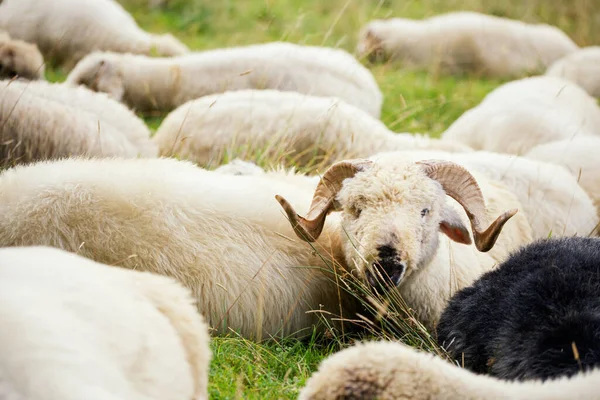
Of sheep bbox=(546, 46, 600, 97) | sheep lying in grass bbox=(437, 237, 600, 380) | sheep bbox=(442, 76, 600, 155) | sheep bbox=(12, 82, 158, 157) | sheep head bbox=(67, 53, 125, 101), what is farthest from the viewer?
sheep bbox=(546, 46, 600, 97)

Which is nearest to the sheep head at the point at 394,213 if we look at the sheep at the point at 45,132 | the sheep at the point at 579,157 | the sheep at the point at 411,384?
the sheep at the point at 411,384

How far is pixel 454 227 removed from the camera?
4.37 meters

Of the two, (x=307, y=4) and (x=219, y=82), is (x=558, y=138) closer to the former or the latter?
(x=219, y=82)

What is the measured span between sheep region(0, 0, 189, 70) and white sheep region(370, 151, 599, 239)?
463 centimetres

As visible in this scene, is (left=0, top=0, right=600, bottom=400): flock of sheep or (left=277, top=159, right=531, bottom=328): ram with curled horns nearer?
(left=0, top=0, right=600, bottom=400): flock of sheep

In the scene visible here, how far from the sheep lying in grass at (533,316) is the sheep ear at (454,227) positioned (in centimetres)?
39

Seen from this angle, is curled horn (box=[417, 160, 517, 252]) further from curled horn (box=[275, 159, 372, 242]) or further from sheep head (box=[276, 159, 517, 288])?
curled horn (box=[275, 159, 372, 242])

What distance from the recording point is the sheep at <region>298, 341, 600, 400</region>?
8.26ft

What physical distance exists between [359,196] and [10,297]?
2085 mm

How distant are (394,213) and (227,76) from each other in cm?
408

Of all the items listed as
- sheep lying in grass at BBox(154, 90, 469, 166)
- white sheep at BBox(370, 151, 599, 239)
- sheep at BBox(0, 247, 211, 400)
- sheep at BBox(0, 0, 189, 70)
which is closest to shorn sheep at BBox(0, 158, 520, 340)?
sheep at BBox(0, 247, 211, 400)

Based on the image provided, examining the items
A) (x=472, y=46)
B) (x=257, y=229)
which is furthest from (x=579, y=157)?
(x=472, y=46)

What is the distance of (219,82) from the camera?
7688mm

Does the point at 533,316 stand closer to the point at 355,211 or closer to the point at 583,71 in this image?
the point at 355,211
